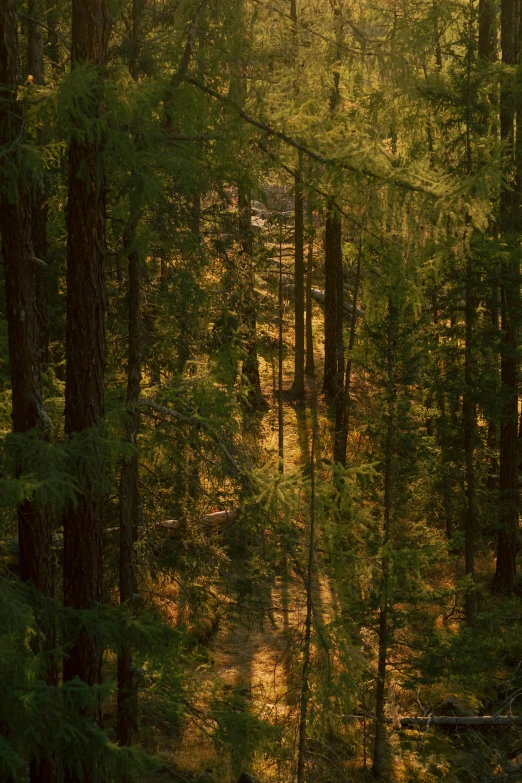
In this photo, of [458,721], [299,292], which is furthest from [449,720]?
[299,292]

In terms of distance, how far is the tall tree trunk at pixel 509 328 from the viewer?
15141mm

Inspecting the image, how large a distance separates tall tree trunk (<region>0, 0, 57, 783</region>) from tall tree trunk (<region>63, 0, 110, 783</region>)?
214 mm

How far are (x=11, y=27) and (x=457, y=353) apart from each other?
36.2ft

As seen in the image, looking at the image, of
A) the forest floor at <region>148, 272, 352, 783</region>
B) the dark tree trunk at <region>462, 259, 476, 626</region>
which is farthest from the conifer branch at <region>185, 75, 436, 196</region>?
the dark tree trunk at <region>462, 259, 476, 626</region>

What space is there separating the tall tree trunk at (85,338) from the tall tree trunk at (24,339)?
214 mm

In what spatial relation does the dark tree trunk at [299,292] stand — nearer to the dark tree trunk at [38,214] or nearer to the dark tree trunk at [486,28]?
the dark tree trunk at [486,28]

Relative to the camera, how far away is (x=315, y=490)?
7.68 meters

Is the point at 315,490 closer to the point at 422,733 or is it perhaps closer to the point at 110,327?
the point at 110,327

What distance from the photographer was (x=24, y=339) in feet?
22.5

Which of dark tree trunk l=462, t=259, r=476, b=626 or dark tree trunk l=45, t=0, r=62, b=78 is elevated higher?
dark tree trunk l=45, t=0, r=62, b=78

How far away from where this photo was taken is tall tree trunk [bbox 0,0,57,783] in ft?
21.6

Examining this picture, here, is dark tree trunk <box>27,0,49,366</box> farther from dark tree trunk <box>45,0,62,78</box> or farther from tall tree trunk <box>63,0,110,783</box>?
tall tree trunk <box>63,0,110,783</box>

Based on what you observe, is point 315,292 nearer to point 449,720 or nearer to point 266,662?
point 266,662

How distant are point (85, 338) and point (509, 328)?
1111cm
